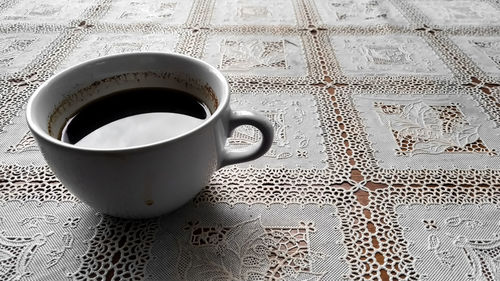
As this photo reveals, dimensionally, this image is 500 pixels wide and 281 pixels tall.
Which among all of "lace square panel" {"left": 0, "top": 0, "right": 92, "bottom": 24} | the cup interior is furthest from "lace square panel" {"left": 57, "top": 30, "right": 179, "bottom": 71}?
the cup interior

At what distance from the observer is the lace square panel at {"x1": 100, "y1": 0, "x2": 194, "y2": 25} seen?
716 mm

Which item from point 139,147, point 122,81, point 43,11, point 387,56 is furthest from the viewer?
point 43,11

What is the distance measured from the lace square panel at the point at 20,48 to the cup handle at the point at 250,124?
0.40 metres

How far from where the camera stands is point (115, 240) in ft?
0.99

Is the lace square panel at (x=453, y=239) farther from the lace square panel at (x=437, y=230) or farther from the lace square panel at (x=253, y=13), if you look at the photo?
the lace square panel at (x=253, y=13)

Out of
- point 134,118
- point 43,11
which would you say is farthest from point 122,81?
point 43,11

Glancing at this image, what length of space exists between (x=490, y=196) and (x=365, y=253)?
0.14m

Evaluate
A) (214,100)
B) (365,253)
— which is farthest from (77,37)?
(365,253)

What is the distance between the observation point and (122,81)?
1.16 ft

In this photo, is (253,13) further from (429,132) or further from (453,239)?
(453,239)

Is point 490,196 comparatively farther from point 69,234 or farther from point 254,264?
point 69,234

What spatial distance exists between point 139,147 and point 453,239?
246 mm

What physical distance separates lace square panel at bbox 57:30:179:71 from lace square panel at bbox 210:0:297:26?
0.37 feet

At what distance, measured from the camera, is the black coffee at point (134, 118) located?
1.00 feet
